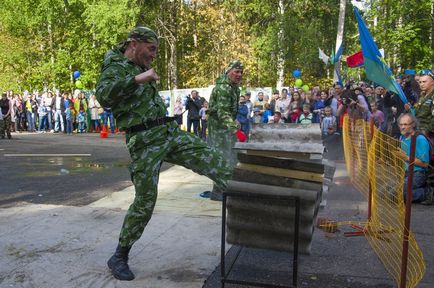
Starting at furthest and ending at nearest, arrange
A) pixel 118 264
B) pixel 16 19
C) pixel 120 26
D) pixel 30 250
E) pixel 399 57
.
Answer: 1. pixel 16 19
2. pixel 120 26
3. pixel 399 57
4. pixel 30 250
5. pixel 118 264

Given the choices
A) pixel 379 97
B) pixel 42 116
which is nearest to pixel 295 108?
pixel 379 97

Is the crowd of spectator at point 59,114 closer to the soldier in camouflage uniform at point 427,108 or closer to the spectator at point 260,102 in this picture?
the spectator at point 260,102

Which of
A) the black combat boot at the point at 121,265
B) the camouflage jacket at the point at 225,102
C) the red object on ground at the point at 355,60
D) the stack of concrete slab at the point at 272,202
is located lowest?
the black combat boot at the point at 121,265

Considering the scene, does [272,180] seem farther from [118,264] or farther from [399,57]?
[399,57]

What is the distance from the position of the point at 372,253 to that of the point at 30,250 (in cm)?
310

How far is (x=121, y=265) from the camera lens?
386cm

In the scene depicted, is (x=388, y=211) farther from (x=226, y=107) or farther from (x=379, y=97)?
(x=379, y=97)

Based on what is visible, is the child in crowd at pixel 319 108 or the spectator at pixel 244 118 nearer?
the child in crowd at pixel 319 108

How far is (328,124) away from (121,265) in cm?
958

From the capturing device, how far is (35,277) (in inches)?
152

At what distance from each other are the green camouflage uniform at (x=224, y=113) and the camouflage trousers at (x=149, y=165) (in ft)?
7.48

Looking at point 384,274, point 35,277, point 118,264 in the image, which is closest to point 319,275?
point 384,274

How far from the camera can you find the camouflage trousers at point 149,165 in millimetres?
3828

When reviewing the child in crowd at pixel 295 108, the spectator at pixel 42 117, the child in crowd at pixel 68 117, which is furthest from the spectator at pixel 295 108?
the spectator at pixel 42 117
